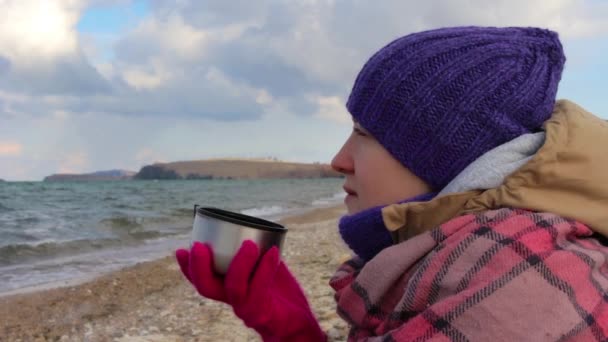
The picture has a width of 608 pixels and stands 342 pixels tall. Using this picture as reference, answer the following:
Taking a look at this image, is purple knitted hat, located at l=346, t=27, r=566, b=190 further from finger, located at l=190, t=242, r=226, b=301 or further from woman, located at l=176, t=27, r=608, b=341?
finger, located at l=190, t=242, r=226, b=301

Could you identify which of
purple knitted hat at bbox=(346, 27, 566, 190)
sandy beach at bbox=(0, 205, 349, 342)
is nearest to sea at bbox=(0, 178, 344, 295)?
sandy beach at bbox=(0, 205, 349, 342)

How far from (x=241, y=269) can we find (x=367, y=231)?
41 cm

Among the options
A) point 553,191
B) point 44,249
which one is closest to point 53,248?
point 44,249

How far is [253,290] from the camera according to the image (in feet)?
6.14

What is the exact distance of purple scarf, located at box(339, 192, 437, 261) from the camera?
1691 millimetres

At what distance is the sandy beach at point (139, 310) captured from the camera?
16.6 feet

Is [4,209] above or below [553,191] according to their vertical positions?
below

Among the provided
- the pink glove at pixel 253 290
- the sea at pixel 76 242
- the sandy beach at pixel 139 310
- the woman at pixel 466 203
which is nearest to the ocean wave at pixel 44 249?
the sea at pixel 76 242

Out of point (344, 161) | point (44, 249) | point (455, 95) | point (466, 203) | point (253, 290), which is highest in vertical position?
point (455, 95)

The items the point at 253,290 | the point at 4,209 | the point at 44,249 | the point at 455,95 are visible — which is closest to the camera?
the point at 455,95

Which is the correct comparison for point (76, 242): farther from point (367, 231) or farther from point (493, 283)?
point (493, 283)

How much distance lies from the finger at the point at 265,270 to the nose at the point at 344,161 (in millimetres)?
339

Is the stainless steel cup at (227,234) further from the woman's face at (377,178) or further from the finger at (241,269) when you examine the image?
the woman's face at (377,178)

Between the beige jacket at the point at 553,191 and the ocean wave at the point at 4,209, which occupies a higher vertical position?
the beige jacket at the point at 553,191
